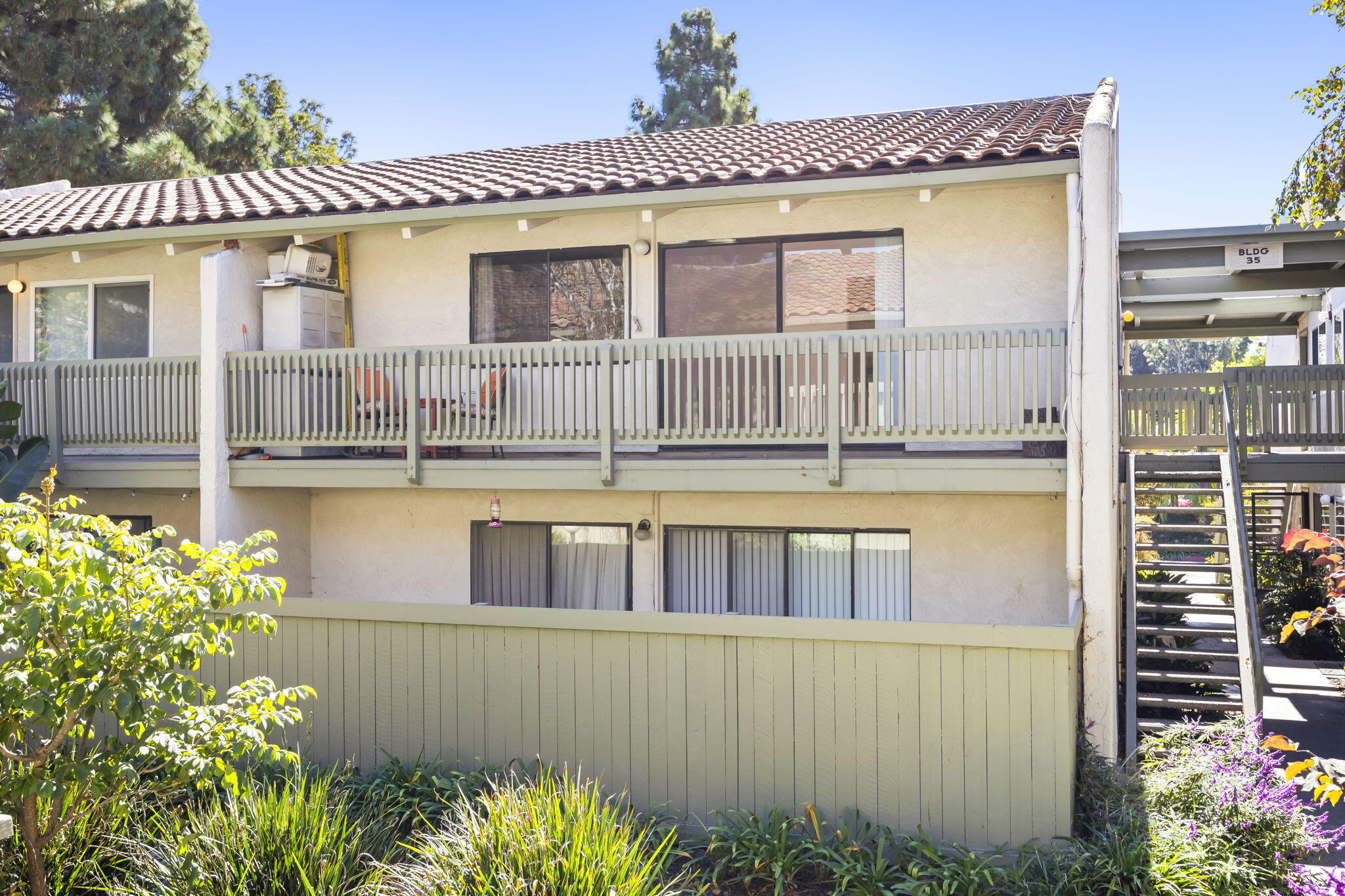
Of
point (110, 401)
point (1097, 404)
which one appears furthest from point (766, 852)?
point (110, 401)

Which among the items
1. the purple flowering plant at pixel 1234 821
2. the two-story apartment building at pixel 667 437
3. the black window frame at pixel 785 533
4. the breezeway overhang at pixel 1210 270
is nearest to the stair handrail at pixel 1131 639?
the two-story apartment building at pixel 667 437

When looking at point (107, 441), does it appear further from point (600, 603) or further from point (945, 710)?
point (945, 710)

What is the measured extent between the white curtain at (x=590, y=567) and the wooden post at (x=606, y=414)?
1.54 m

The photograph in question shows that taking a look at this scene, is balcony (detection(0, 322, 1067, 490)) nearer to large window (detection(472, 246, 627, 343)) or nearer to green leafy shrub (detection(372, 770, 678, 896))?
large window (detection(472, 246, 627, 343))

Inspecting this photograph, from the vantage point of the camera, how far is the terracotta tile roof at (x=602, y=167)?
35.4 ft

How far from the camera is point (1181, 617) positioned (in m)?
12.6

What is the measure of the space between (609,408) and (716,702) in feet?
12.8

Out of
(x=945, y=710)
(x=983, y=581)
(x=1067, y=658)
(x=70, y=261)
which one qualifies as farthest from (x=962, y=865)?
(x=70, y=261)

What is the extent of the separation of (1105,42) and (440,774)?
54.2 feet

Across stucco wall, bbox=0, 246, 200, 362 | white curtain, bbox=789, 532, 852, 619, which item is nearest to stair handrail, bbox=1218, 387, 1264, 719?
white curtain, bbox=789, 532, 852, 619

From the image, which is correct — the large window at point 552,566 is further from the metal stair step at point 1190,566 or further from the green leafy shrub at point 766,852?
the metal stair step at point 1190,566

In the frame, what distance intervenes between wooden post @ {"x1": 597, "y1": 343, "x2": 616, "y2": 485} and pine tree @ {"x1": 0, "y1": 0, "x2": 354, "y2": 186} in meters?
19.5

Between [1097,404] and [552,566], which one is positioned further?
[552,566]

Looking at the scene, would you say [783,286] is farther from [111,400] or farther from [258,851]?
[258,851]
